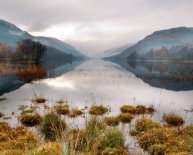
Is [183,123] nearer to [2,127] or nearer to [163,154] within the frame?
[163,154]

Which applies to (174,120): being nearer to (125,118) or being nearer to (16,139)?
(125,118)

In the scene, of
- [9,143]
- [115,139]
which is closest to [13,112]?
[9,143]

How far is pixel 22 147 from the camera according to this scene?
15.7 m

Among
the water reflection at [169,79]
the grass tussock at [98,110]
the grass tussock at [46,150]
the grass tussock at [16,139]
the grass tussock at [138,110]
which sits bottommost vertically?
the water reflection at [169,79]

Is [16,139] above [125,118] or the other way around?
above

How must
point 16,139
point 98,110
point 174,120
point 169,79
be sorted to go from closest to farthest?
point 16,139
point 174,120
point 98,110
point 169,79

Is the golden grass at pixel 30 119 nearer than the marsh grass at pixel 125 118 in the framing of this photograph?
Yes

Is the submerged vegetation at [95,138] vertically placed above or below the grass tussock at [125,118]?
above

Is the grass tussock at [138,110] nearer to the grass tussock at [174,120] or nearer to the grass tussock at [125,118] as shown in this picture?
the grass tussock at [125,118]

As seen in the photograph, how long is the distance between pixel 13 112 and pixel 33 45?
147293 millimetres

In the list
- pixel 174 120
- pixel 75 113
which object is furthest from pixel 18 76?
pixel 174 120

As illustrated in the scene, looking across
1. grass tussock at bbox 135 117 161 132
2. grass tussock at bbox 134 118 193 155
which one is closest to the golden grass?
grass tussock at bbox 135 117 161 132

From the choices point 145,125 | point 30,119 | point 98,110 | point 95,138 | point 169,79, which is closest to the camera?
point 95,138

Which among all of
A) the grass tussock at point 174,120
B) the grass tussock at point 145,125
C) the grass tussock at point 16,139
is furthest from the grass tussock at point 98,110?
the grass tussock at point 16,139
